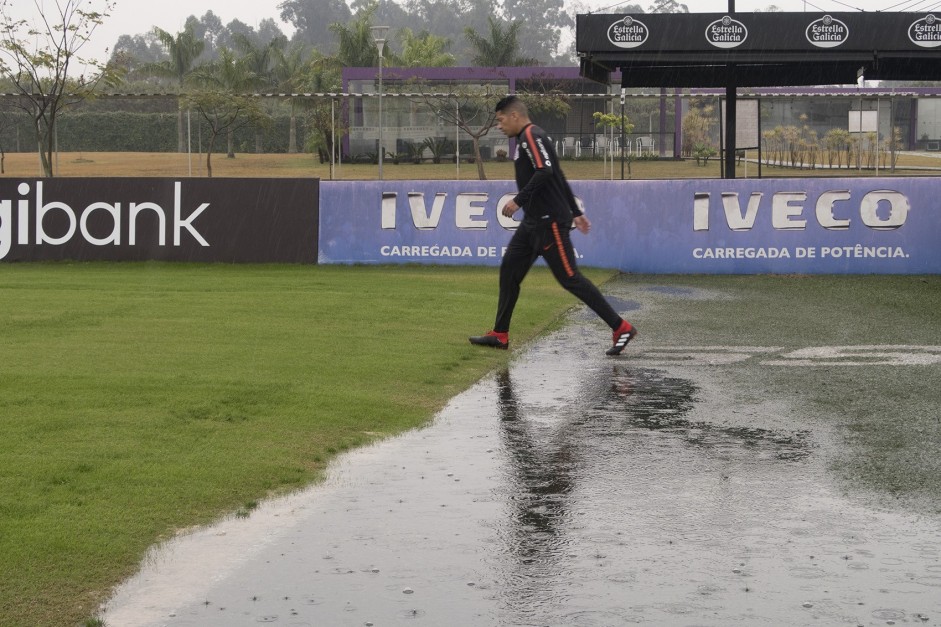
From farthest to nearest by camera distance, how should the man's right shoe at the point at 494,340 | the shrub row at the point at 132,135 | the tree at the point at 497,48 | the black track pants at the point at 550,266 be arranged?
the tree at the point at 497,48 < the shrub row at the point at 132,135 < the man's right shoe at the point at 494,340 < the black track pants at the point at 550,266

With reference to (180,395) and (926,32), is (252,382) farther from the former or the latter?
(926,32)

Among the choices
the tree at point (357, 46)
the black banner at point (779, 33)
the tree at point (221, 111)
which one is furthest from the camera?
the tree at point (357, 46)

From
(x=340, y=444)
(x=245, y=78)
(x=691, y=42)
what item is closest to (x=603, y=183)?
(x=691, y=42)

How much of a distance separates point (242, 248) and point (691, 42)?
752 cm

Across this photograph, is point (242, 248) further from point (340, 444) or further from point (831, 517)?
point (831, 517)

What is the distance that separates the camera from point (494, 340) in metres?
10.3

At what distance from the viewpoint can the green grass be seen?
4.98 m

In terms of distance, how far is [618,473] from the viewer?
613 centimetres

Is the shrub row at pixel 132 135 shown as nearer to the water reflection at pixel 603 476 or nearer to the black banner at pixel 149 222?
the black banner at pixel 149 222

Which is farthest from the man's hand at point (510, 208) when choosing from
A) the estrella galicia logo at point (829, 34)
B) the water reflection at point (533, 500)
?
the estrella galicia logo at point (829, 34)

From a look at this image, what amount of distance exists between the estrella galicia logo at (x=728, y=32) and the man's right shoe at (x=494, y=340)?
11058mm

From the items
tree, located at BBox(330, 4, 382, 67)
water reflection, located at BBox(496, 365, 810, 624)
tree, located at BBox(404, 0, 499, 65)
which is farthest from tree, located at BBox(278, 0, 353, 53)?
water reflection, located at BBox(496, 365, 810, 624)

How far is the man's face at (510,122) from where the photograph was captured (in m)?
9.89

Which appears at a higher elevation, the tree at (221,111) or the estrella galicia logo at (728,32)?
the estrella galicia logo at (728,32)
